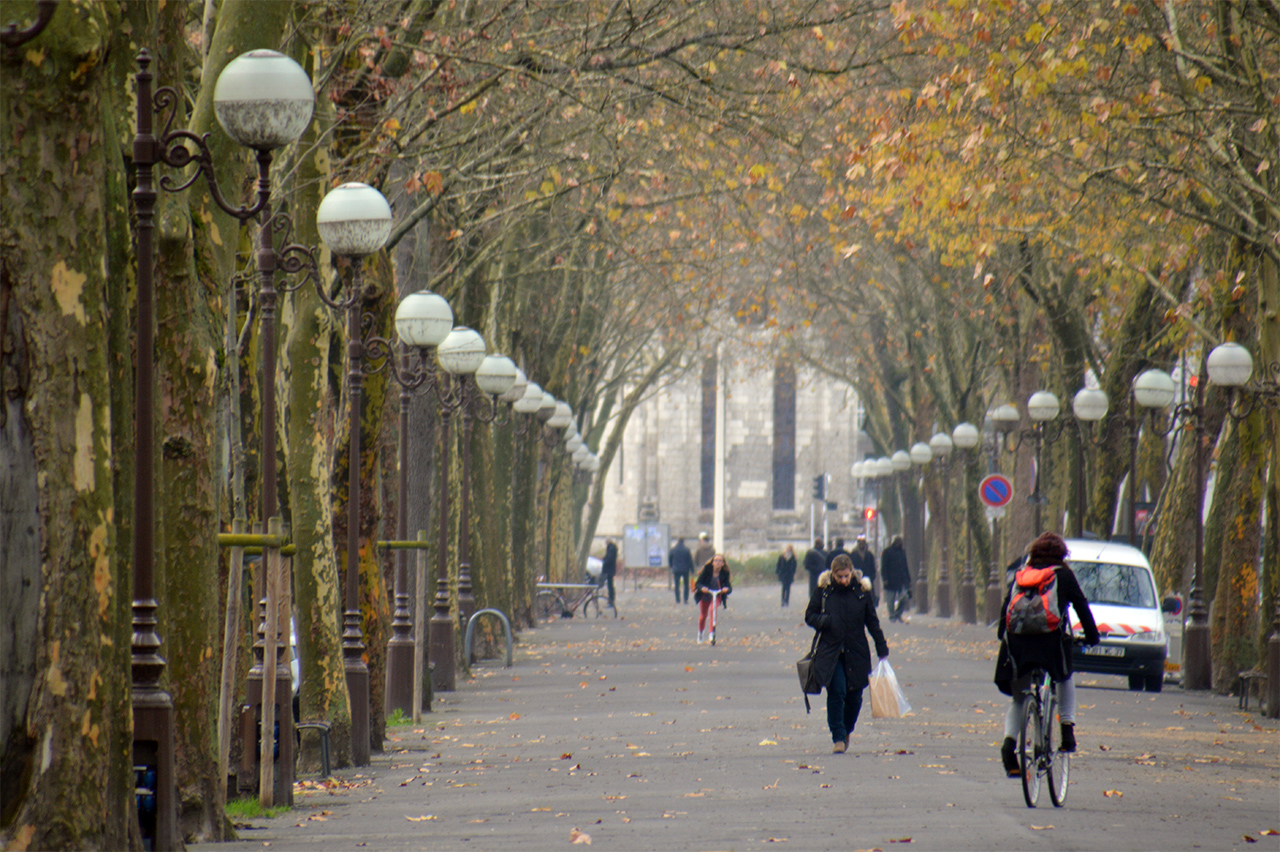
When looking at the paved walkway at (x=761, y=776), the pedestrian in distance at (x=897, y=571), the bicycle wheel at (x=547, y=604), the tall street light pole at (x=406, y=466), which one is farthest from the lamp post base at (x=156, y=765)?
the bicycle wheel at (x=547, y=604)

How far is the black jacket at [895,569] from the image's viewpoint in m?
38.6

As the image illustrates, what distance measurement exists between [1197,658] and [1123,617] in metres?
1.04

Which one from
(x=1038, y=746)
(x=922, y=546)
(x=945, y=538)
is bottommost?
(x=1038, y=746)

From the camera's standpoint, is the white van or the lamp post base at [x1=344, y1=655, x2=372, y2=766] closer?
the lamp post base at [x1=344, y1=655, x2=372, y2=766]

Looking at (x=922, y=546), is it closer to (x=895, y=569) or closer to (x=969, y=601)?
(x=969, y=601)

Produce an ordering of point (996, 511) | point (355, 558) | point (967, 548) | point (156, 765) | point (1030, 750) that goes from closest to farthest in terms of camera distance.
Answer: point (156, 765), point (1030, 750), point (355, 558), point (996, 511), point (967, 548)

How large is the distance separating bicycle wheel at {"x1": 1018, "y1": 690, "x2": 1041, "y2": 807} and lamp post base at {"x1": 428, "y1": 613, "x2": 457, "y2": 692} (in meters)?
11.0

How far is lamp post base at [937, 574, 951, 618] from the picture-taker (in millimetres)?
42188

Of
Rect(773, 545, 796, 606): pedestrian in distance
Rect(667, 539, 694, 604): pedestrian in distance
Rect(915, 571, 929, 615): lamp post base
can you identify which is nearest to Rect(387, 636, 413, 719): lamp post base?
Rect(915, 571, 929, 615): lamp post base

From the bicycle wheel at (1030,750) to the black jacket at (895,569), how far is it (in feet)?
91.0

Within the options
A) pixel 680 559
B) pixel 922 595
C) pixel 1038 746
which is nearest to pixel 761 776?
pixel 1038 746

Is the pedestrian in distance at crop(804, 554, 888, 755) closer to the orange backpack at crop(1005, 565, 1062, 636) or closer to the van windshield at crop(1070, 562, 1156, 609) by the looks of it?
the orange backpack at crop(1005, 565, 1062, 636)

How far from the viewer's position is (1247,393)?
66.7ft

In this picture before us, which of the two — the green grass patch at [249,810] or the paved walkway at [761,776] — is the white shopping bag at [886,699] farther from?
the green grass patch at [249,810]
